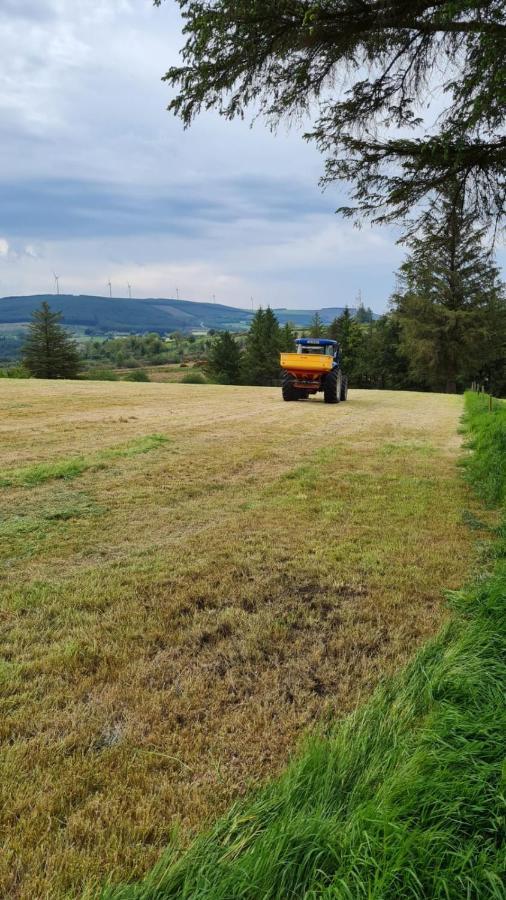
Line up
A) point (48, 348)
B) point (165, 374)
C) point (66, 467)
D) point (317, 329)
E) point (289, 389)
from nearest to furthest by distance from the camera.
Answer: point (66, 467)
point (289, 389)
point (48, 348)
point (165, 374)
point (317, 329)

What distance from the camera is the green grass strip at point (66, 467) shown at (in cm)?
549

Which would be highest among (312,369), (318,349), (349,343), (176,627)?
(349,343)

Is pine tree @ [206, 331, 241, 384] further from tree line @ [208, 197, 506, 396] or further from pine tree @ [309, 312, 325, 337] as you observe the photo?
pine tree @ [309, 312, 325, 337]

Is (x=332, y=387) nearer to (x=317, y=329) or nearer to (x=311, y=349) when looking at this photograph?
(x=311, y=349)

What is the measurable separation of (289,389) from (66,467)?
11531mm

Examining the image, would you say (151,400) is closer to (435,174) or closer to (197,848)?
(435,174)

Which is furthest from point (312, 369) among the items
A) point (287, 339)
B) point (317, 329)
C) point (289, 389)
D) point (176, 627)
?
point (317, 329)

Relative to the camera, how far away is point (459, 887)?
1182mm

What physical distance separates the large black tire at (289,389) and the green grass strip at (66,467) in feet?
30.6

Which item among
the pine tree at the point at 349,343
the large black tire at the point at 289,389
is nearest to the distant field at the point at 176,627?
the large black tire at the point at 289,389

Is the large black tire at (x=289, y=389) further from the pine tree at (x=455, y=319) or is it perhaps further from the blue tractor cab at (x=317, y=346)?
the pine tree at (x=455, y=319)

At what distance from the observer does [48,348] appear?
54.6 m

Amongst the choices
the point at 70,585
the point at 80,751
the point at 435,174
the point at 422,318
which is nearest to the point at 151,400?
the point at 435,174

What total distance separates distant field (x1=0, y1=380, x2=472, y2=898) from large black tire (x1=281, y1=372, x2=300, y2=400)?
404 inches
